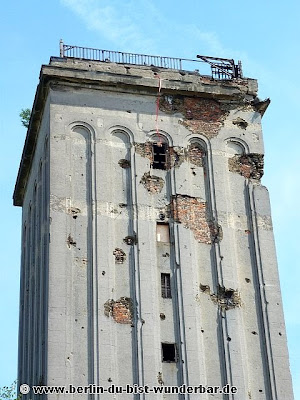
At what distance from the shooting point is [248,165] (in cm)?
2469

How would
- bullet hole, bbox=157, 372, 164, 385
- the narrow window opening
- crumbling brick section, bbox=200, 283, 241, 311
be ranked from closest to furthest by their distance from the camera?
bullet hole, bbox=157, 372, 164, 385
crumbling brick section, bbox=200, 283, 241, 311
the narrow window opening

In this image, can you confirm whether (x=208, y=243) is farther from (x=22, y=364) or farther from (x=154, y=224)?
(x=22, y=364)

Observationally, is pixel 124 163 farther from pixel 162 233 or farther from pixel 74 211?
pixel 162 233

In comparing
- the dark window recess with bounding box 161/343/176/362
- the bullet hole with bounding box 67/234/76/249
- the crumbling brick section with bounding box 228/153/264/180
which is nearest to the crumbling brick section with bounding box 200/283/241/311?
the dark window recess with bounding box 161/343/176/362

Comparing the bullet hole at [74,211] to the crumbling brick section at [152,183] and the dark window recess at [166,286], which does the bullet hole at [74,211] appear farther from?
the dark window recess at [166,286]

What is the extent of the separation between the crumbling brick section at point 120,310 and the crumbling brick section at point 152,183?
3410 mm

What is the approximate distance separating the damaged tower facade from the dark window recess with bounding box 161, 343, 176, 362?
0.03 m

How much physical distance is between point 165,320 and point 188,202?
3.57m

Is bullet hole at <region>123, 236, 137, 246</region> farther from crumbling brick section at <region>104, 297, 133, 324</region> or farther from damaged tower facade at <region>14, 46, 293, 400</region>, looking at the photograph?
crumbling brick section at <region>104, 297, 133, 324</region>

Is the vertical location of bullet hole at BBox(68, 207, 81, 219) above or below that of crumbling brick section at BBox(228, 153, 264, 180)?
below

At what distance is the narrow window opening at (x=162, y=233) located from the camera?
23.1 metres

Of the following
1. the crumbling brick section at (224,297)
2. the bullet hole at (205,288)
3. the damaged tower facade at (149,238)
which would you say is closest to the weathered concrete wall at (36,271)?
the damaged tower facade at (149,238)

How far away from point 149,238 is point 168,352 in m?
3.13

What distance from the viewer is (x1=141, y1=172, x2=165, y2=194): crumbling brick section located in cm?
2358
